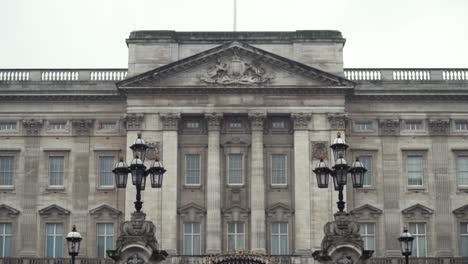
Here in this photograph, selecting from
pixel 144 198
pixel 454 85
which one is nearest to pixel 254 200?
pixel 144 198

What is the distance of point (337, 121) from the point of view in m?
63.3

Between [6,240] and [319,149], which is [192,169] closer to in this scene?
[319,149]

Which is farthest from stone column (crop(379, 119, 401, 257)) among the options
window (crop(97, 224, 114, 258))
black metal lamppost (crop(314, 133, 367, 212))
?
black metal lamppost (crop(314, 133, 367, 212))

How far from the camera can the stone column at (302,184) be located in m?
61.5

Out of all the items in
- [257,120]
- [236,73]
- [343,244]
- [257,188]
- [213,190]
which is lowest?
[343,244]

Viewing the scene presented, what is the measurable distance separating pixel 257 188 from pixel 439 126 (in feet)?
42.5

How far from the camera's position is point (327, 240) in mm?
33719

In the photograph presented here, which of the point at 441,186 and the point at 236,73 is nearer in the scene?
the point at 236,73

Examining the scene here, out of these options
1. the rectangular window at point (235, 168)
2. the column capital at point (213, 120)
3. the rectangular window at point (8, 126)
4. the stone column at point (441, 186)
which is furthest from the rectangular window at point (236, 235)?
the rectangular window at point (8, 126)

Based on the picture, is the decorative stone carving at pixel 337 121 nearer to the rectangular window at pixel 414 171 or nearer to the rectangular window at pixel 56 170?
the rectangular window at pixel 414 171

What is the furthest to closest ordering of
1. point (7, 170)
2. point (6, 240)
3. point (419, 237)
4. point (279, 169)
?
1. point (7, 170)
2. point (6, 240)
3. point (419, 237)
4. point (279, 169)

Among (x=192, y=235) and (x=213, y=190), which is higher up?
(x=213, y=190)

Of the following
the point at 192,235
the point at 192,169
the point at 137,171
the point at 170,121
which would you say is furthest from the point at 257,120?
the point at 137,171

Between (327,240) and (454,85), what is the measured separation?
34.5 meters
